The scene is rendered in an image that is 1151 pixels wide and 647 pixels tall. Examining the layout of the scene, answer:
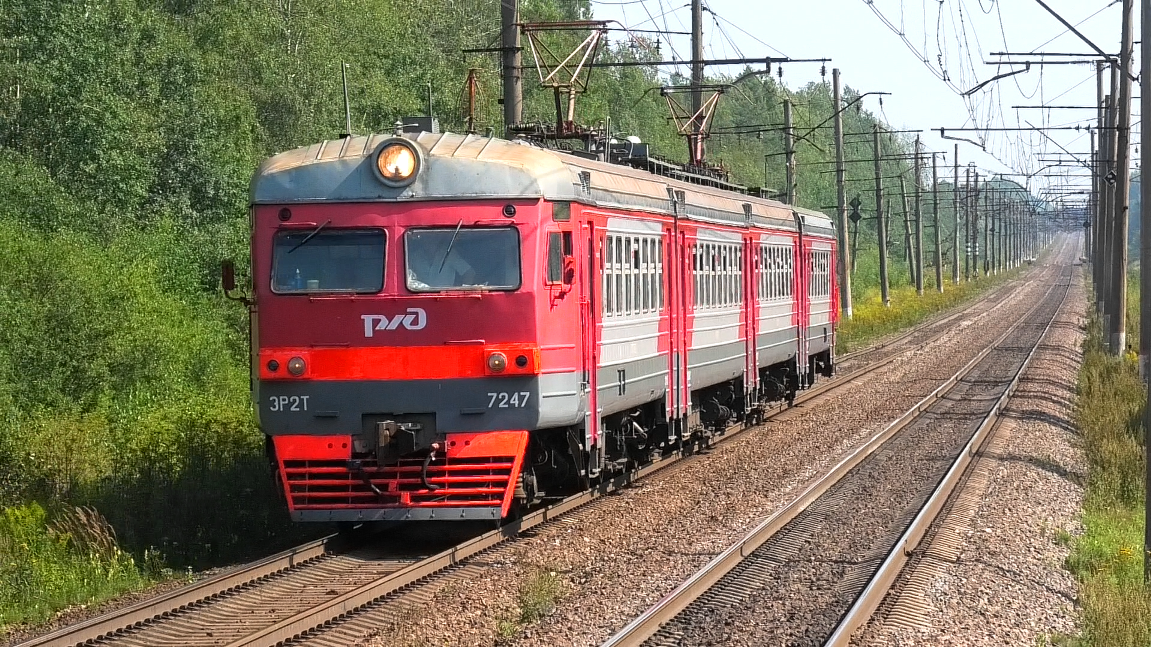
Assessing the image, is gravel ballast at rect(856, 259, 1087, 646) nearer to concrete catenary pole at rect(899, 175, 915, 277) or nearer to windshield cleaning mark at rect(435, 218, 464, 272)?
windshield cleaning mark at rect(435, 218, 464, 272)

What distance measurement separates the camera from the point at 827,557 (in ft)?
36.6

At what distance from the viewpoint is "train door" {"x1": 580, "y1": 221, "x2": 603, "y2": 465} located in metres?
12.1

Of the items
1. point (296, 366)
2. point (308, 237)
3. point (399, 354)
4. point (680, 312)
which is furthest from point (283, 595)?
point (680, 312)

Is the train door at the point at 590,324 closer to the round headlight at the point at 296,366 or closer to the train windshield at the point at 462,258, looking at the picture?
the train windshield at the point at 462,258

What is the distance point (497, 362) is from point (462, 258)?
33.6 inches

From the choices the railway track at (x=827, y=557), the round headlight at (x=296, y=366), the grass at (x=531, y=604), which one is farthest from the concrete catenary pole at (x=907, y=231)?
the grass at (x=531, y=604)

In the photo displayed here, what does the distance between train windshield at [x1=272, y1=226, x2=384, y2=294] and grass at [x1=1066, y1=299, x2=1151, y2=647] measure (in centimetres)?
570

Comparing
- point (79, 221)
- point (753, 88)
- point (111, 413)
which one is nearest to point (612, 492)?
point (111, 413)

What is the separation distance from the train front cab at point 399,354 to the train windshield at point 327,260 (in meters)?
0.01

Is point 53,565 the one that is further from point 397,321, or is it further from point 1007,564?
point 1007,564

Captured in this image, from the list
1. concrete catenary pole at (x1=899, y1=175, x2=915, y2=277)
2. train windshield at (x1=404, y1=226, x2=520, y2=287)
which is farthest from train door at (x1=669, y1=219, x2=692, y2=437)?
concrete catenary pole at (x1=899, y1=175, x2=915, y2=277)

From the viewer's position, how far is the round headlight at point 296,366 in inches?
433

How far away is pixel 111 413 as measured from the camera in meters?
18.6

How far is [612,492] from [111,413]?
7691 mm
